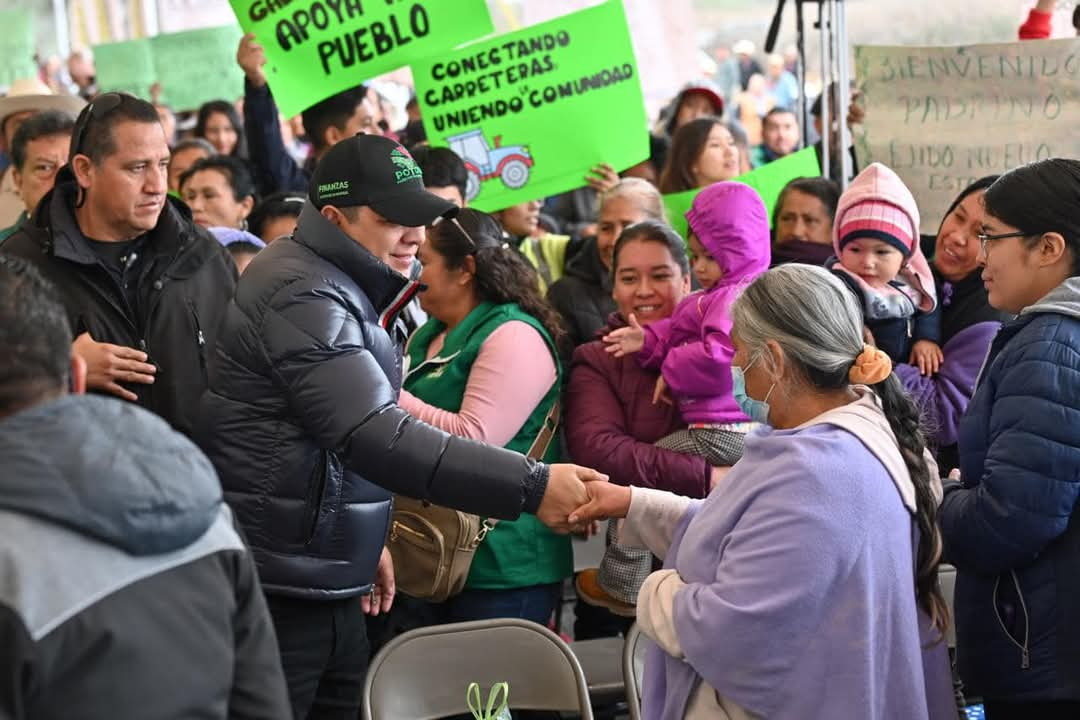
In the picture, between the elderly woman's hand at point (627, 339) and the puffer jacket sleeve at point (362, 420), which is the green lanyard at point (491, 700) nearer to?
the puffer jacket sleeve at point (362, 420)

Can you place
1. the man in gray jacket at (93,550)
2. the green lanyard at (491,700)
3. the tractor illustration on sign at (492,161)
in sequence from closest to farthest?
the man in gray jacket at (93,550)
the green lanyard at (491,700)
the tractor illustration on sign at (492,161)

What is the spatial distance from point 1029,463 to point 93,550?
215 cm

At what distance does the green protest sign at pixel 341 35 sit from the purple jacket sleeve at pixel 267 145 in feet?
1.54

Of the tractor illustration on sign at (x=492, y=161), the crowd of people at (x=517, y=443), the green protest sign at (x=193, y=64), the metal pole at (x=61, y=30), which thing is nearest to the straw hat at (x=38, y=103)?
the crowd of people at (x=517, y=443)

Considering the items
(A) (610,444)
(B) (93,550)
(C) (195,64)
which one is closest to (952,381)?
(A) (610,444)

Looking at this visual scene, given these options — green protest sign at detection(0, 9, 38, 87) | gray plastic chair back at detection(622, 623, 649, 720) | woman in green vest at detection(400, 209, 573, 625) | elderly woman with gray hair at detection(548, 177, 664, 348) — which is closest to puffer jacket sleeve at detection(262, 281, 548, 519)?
gray plastic chair back at detection(622, 623, 649, 720)

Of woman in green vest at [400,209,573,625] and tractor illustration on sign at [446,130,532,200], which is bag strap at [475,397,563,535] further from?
tractor illustration on sign at [446,130,532,200]

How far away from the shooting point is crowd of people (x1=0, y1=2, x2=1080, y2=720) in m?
1.74

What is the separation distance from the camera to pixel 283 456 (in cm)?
312

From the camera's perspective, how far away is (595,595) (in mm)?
4531

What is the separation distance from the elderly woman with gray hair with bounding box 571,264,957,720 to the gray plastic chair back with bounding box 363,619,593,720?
0.54 meters

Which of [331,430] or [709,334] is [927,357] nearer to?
[709,334]

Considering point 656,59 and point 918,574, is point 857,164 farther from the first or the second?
point 918,574

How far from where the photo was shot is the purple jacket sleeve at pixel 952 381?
428 centimetres
